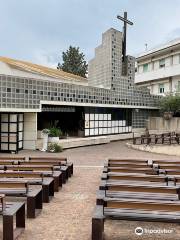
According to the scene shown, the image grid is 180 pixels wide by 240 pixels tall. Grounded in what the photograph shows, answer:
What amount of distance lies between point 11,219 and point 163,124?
2557cm

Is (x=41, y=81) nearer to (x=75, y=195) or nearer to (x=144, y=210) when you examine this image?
(x=75, y=195)

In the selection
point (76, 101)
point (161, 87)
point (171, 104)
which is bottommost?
point (76, 101)

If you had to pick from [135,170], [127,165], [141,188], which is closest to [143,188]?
[141,188]

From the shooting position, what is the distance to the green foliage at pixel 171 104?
30.0 meters

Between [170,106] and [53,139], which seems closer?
[53,139]

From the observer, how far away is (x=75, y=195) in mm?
9281

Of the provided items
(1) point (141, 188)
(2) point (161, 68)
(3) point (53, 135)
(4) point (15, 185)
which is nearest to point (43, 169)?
(4) point (15, 185)

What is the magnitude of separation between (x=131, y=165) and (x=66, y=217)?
4.05m

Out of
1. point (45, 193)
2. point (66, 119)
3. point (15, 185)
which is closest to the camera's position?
point (15, 185)

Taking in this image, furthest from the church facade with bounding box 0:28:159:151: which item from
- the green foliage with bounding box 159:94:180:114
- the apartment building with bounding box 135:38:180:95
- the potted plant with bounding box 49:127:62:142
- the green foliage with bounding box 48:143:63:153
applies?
the apartment building with bounding box 135:38:180:95

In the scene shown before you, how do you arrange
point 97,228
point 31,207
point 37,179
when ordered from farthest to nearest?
1. point 37,179
2. point 31,207
3. point 97,228

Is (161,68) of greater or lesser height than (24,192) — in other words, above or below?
above

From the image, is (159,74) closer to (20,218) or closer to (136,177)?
(136,177)

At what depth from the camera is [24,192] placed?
728 cm
